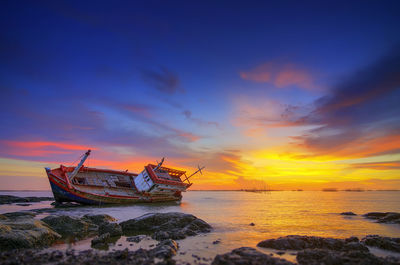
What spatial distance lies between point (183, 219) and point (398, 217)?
2500cm

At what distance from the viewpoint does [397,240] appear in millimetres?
13414

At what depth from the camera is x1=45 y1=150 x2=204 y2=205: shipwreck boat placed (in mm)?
37312

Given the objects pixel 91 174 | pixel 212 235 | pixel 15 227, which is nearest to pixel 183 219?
pixel 212 235

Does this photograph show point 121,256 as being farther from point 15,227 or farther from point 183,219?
point 183,219

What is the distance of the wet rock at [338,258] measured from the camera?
30.1 ft

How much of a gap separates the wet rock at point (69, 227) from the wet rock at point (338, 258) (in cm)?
1364

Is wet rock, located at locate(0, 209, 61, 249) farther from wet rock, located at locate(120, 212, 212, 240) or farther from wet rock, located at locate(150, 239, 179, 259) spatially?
wet rock, located at locate(150, 239, 179, 259)

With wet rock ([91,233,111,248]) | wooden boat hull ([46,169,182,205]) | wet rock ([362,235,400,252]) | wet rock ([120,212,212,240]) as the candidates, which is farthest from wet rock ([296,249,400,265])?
wooden boat hull ([46,169,182,205])

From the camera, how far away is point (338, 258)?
9.38 meters

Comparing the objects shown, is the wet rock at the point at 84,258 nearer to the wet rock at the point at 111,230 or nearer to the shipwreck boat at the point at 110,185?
the wet rock at the point at 111,230

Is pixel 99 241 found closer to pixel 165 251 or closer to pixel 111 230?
pixel 111 230

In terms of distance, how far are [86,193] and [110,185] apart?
22.9 feet

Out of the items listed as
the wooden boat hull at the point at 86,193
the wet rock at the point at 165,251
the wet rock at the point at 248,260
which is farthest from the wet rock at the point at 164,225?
the wooden boat hull at the point at 86,193

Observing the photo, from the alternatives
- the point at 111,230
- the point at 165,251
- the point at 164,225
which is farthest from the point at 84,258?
the point at 164,225
